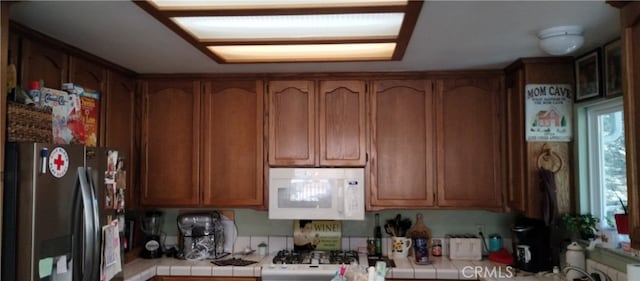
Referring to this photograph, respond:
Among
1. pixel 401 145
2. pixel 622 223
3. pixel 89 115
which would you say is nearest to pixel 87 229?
pixel 89 115

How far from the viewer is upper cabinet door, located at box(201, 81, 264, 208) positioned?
3221 mm

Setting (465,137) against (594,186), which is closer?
(594,186)

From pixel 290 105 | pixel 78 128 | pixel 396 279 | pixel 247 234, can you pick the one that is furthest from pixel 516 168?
pixel 78 128

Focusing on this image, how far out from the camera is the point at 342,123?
10.6 ft

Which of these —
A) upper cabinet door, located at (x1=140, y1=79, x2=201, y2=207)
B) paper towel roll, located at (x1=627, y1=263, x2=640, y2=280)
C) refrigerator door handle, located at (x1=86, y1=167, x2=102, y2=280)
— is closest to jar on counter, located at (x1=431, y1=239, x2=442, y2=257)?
paper towel roll, located at (x1=627, y1=263, x2=640, y2=280)

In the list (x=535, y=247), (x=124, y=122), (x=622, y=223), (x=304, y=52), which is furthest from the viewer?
(x=124, y=122)

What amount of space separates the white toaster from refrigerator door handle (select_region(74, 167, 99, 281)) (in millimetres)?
2349

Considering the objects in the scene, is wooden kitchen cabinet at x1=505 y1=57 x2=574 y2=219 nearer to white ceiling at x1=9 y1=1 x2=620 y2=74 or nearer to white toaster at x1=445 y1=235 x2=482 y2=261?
Result: white ceiling at x1=9 y1=1 x2=620 y2=74

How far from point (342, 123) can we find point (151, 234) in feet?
5.44

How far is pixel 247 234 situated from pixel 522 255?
1.96 metres

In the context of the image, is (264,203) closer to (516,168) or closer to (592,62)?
(516,168)

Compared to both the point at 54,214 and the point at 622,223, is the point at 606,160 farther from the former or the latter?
the point at 54,214

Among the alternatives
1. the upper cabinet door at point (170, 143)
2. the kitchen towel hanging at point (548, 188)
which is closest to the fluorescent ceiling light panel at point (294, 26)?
the upper cabinet door at point (170, 143)

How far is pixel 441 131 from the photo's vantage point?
3.16 meters
